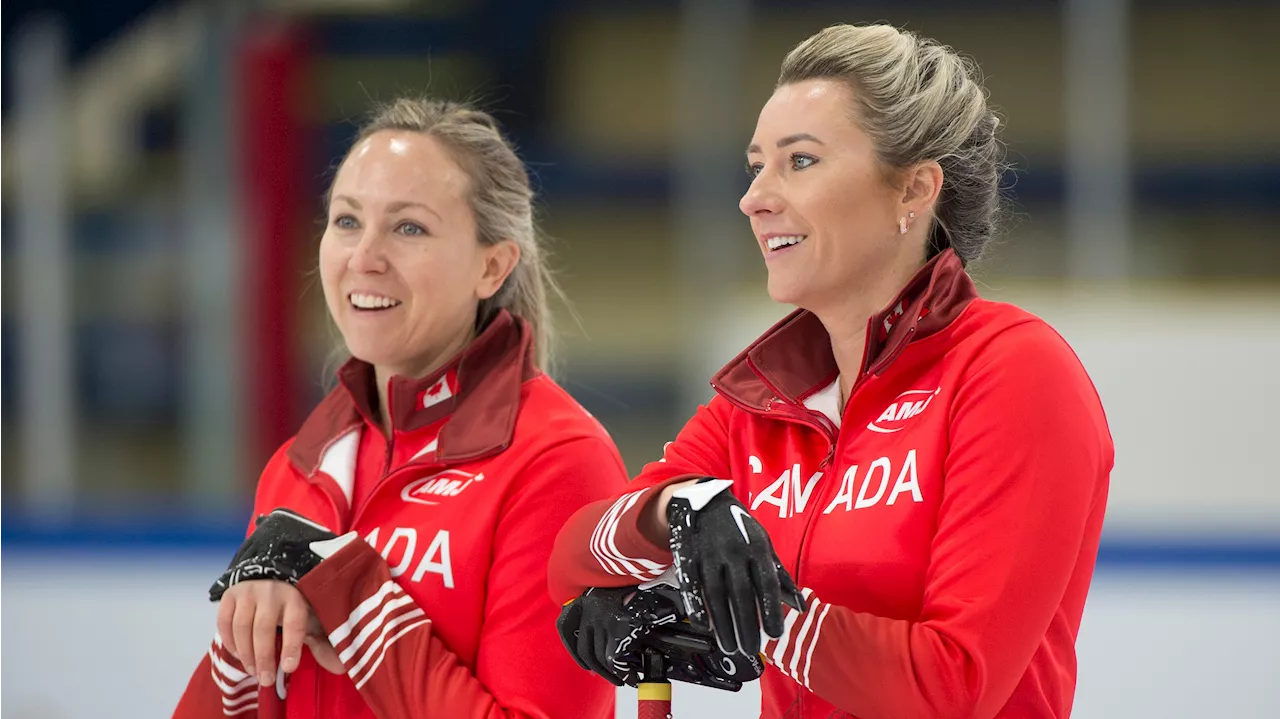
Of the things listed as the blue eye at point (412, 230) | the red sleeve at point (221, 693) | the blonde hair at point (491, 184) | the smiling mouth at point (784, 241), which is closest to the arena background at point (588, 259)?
the blonde hair at point (491, 184)

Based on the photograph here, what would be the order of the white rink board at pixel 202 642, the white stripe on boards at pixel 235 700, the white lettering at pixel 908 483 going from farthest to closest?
the white rink board at pixel 202 642, the white stripe on boards at pixel 235 700, the white lettering at pixel 908 483

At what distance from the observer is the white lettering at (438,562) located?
5.29 feet

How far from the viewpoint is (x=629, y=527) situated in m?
1.36

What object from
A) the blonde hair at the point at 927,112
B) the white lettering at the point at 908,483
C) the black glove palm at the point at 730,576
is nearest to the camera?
the black glove palm at the point at 730,576

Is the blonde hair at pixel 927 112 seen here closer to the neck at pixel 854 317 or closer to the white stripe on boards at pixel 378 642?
the neck at pixel 854 317

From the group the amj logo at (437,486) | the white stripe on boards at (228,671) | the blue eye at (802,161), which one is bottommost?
the white stripe on boards at (228,671)

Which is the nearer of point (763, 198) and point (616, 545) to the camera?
point (616, 545)

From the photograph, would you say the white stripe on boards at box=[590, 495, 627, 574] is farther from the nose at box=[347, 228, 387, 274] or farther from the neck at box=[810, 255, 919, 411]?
the nose at box=[347, 228, 387, 274]

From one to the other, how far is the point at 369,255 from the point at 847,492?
2.20ft

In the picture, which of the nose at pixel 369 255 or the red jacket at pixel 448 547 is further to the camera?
the nose at pixel 369 255

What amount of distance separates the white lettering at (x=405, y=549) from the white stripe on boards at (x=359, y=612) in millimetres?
54

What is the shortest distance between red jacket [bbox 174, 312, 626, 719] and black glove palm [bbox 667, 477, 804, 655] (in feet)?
1.17

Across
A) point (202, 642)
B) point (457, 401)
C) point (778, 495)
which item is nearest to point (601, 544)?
point (778, 495)

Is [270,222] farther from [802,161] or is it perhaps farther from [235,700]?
[802,161]
